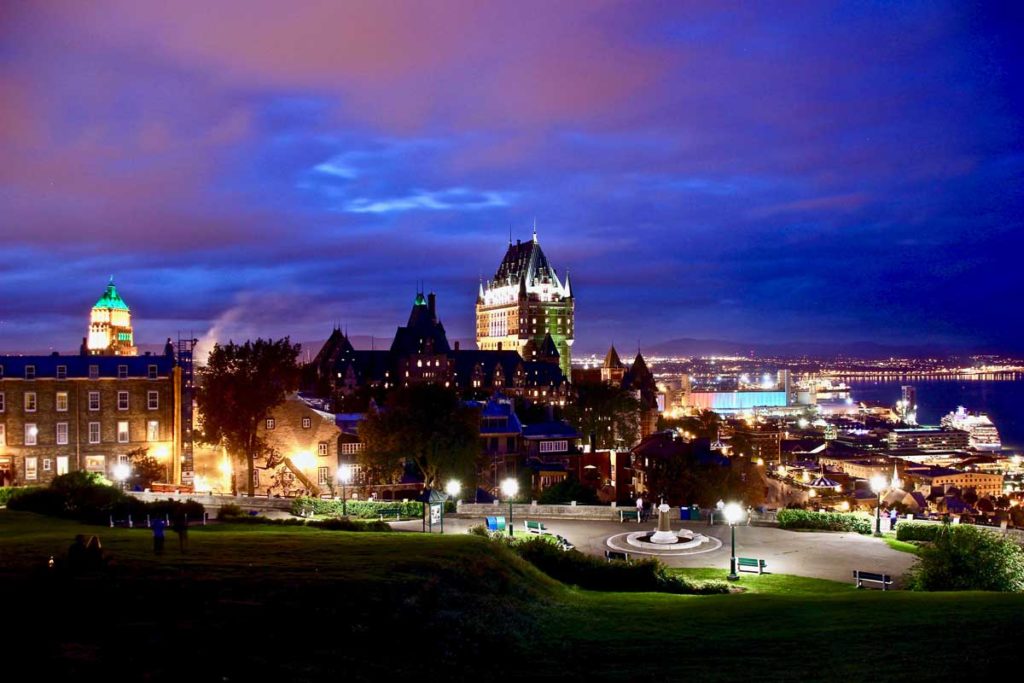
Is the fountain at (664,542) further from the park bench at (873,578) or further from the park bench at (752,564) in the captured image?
the park bench at (873,578)

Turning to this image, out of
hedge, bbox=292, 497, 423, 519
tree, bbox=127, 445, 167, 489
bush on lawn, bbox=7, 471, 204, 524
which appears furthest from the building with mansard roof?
bush on lawn, bbox=7, 471, 204, 524

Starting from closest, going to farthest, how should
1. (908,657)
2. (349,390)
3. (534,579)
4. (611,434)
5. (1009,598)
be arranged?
(908,657) → (1009,598) → (534,579) → (611,434) → (349,390)

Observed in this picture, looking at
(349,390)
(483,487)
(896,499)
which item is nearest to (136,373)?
(483,487)

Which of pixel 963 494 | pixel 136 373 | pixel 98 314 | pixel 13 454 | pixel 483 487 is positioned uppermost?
pixel 98 314

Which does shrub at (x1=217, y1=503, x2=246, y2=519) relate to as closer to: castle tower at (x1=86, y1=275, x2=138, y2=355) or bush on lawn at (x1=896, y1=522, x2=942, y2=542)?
bush on lawn at (x1=896, y1=522, x2=942, y2=542)

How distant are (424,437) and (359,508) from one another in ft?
27.9

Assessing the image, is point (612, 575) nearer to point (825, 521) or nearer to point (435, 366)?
point (825, 521)

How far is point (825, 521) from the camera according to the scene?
35625mm

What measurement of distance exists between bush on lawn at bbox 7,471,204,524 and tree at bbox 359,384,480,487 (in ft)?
47.9

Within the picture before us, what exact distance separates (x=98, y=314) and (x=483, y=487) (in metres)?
157

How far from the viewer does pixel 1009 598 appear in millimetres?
19094

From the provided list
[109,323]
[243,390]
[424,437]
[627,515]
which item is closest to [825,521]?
[627,515]

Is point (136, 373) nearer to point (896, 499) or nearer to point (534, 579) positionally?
point (534, 579)

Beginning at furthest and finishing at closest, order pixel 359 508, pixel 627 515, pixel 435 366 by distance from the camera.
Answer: pixel 435 366, pixel 359 508, pixel 627 515
